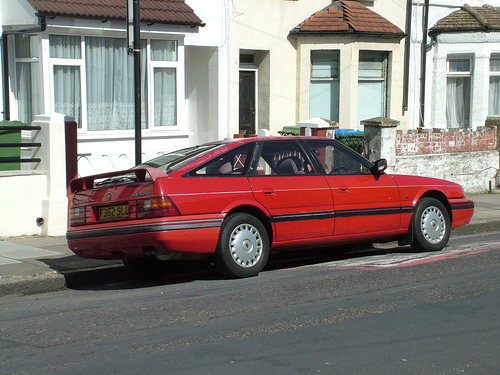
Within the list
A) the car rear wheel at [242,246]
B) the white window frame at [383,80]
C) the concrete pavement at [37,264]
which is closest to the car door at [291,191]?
the car rear wheel at [242,246]

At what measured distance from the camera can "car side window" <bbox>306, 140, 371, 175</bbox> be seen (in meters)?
8.47

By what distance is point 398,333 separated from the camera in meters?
5.58

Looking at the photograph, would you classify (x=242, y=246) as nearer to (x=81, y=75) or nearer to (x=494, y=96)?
(x=81, y=75)

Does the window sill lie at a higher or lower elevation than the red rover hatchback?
higher

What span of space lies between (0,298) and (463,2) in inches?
666

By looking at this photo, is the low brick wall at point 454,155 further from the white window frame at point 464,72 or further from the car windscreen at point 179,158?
the car windscreen at point 179,158

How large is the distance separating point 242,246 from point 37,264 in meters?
2.55

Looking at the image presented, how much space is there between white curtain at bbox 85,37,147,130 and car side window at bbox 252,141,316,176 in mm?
6441

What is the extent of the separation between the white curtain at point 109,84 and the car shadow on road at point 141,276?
5.71m

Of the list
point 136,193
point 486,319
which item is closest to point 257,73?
point 136,193

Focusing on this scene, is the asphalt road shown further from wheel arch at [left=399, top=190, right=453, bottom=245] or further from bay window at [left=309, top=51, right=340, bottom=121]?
bay window at [left=309, top=51, right=340, bottom=121]

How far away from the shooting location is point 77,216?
7.82m

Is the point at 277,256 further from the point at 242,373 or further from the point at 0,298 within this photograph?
the point at 242,373

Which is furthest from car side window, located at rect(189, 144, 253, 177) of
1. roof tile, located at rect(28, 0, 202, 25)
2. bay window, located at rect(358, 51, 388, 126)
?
bay window, located at rect(358, 51, 388, 126)
